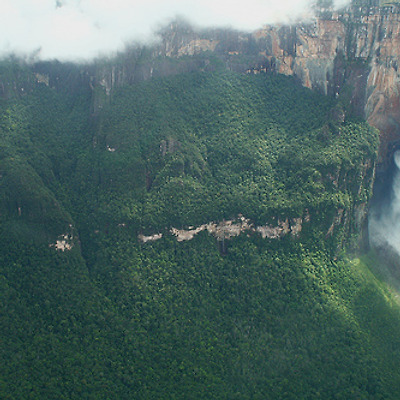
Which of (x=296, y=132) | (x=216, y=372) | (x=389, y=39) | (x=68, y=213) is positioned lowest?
(x=216, y=372)

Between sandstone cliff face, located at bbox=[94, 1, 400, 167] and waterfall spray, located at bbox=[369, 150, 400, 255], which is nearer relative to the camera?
sandstone cliff face, located at bbox=[94, 1, 400, 167]

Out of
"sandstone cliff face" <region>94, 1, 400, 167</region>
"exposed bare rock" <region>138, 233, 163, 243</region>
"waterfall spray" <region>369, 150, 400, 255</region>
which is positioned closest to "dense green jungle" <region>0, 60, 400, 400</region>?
"exposed bare rock" <region>138, 233, 163, 243</region>

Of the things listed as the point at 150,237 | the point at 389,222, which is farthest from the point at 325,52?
the point at 150,237

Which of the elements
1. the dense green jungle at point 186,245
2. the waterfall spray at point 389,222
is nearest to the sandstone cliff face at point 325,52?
the dense green jungle at point 186,245

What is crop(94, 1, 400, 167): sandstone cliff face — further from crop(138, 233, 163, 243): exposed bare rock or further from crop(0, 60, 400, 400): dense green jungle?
crop(138, 233, 163, 243): exposed bare rock

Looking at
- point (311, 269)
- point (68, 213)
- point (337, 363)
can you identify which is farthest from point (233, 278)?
point (68, 213)

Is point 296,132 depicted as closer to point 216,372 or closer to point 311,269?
point 311,269

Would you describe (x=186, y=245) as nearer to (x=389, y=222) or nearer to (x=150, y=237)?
(x=150, y=237)
